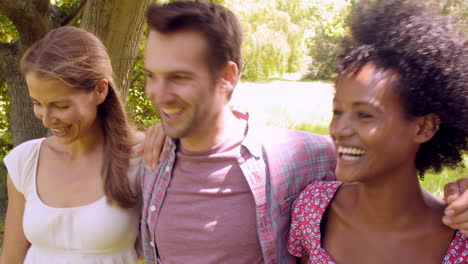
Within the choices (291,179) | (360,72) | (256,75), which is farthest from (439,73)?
(256,75)

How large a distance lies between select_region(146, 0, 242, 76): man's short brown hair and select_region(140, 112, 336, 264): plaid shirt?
35cm

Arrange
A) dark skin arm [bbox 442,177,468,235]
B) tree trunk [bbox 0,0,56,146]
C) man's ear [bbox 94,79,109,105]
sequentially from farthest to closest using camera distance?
tree trunk [bbox 0,0,56,146] → man's ear [bbox 94,79,109,105] → dark skin arm [bbox 442,177,468,235]

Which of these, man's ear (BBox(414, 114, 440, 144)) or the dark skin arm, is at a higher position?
man's ear (BBox(414, 114, 440, 144))

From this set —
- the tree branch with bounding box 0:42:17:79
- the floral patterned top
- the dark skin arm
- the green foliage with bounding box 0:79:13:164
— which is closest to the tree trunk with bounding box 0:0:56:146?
the tree branch with bounding box 0:42:17:79

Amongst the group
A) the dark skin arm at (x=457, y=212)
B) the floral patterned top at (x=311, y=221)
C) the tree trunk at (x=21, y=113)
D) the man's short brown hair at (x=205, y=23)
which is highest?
the man's short brown hair at (x=205, y=23)

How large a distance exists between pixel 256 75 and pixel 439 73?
57.0ft

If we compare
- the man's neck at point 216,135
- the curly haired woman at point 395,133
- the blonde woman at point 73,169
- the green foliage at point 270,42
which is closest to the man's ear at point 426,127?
the curly haired woman at point 395,133

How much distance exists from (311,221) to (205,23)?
36.0 inches

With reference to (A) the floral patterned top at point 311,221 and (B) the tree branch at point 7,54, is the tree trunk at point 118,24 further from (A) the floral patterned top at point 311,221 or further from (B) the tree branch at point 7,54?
(A) the floral patterned top at point 311,221

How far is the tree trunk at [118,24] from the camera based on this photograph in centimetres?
382

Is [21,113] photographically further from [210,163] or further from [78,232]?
[210,163]

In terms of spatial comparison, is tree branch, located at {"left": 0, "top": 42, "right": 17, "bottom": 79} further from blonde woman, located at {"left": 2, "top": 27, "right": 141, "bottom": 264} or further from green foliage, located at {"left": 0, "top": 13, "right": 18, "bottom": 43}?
blonde woman, located at {"left": 2, "top": 27, "right": 141, "bottom": 264}

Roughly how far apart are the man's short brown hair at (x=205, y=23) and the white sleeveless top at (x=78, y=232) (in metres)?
0.79

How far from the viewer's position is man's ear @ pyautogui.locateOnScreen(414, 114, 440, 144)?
156 centimetres
